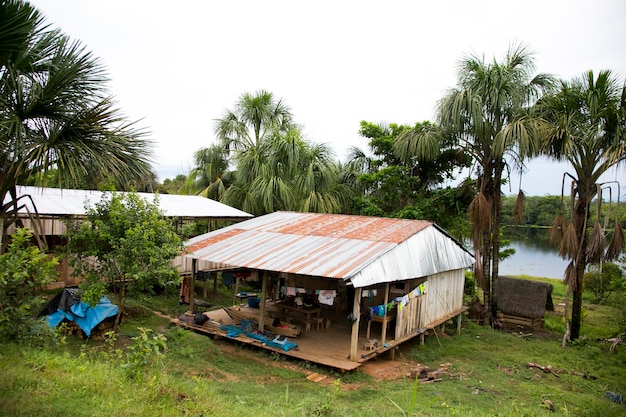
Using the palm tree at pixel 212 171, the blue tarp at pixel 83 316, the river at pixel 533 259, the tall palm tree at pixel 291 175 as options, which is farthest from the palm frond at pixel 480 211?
Result: the river at pixel 533 259

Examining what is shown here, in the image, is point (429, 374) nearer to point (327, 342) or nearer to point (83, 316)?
point (327, 342)

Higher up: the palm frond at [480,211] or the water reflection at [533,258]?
the palm frond at [480,211]

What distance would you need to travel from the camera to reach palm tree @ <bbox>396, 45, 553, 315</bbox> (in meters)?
14.8

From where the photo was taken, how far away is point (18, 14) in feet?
17.3

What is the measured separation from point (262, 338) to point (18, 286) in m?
6.90

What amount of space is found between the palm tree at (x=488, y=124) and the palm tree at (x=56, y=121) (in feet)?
38.6

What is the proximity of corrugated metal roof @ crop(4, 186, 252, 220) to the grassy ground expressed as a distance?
3209mm

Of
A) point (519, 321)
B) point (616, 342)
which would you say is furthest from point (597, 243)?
point (519, 321)

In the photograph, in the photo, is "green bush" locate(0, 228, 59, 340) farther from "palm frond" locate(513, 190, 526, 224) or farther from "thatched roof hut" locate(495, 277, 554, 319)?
"thatched roof hut" locate(495, 277, 554, 319)

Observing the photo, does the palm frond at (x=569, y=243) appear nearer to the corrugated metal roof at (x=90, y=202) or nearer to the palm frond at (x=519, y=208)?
the palm frond at (x=519, y=208)

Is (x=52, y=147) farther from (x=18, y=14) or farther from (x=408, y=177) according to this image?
(x=408, y=177)

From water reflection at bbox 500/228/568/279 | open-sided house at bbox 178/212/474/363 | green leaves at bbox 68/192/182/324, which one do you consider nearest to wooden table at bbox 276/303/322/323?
open-sided house at bbox 178/212/474/363

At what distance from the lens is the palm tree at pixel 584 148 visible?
499 inches

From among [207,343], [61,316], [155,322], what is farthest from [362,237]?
[61,316]
